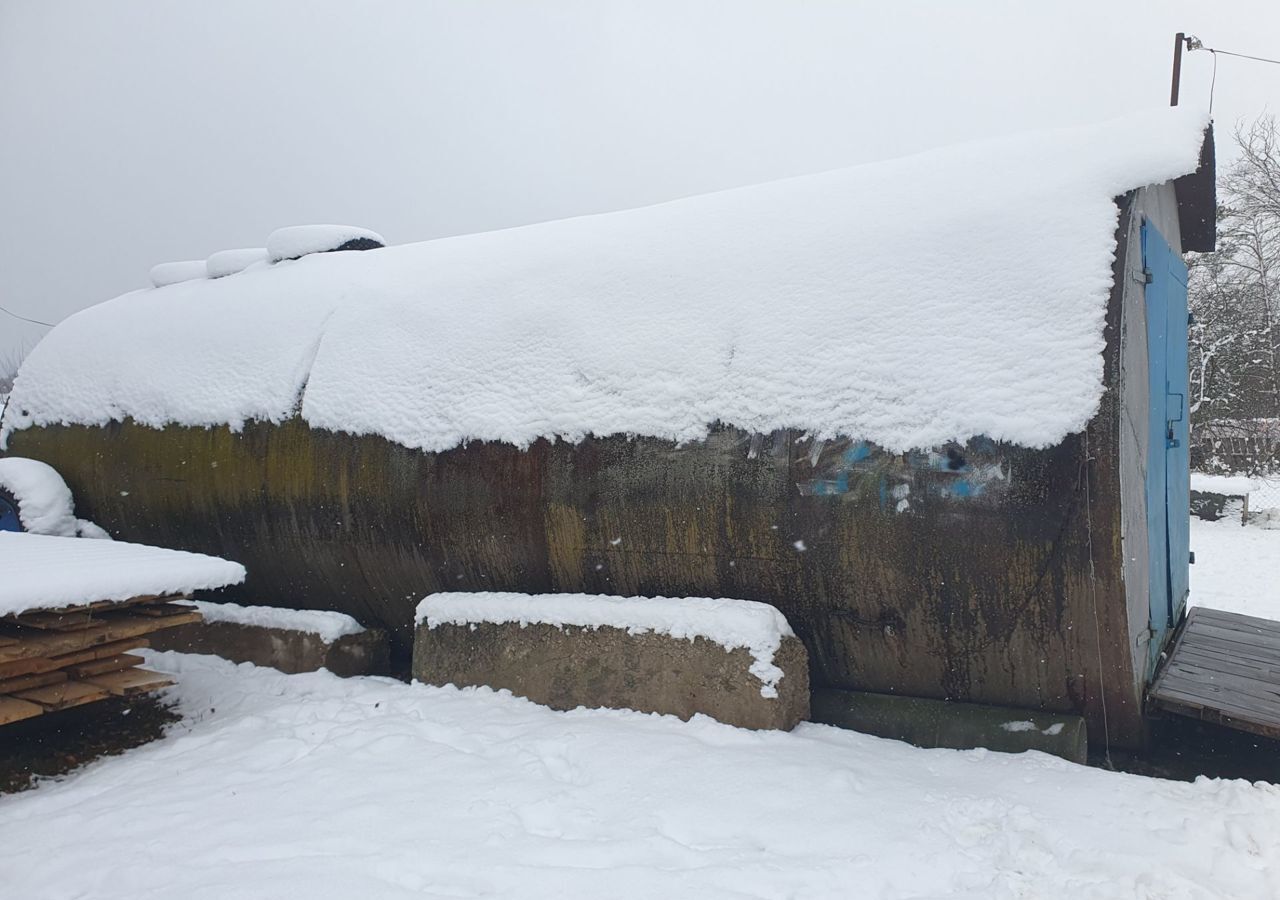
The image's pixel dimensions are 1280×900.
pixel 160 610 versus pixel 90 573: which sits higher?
pixel 90 573

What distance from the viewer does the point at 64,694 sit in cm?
345

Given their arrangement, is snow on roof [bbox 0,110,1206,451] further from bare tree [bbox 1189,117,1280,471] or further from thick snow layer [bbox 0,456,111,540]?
bare tree [bbox 1189,117,1280,471]

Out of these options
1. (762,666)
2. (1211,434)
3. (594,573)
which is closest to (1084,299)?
(762,666)

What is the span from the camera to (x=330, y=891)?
7.49 feet

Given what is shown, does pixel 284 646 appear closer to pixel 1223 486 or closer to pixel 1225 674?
pixel 1225 674

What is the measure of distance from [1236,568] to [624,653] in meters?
8.30

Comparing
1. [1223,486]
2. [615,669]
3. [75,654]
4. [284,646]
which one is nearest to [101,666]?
[75,654]

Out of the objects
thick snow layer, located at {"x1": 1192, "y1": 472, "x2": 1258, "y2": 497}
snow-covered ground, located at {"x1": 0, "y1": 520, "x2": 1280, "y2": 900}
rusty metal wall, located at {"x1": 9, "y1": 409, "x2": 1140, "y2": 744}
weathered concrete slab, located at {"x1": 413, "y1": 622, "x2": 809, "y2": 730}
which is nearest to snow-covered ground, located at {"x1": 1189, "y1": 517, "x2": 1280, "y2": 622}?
thick snow layer, located at {"x1": 1192, "y1": 472, "x2": 1258, "y2": 497}

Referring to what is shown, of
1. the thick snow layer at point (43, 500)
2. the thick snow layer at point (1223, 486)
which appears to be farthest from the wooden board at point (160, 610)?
the thick snow layer at point (1223, 486)

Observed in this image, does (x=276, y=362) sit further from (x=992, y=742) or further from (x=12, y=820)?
(x=992, y=742)

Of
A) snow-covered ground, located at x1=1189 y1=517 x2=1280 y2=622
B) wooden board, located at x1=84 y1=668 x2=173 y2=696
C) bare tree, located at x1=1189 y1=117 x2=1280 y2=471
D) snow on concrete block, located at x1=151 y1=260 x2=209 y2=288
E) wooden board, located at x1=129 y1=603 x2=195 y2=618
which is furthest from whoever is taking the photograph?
bare tree, located at x1=1189 y1=117 x2=1280 y2=471

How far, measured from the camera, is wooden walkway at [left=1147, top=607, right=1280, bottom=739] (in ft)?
10.3

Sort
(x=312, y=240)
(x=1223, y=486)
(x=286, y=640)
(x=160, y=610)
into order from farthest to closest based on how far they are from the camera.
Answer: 1. (x=1223, y=486)
2. (x=312, y=240)
3. (x=286, y=640)
4. (x=160, y=610)

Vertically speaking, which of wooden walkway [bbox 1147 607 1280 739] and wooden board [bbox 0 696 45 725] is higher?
wooden board [bbox 0 696 45 725]
